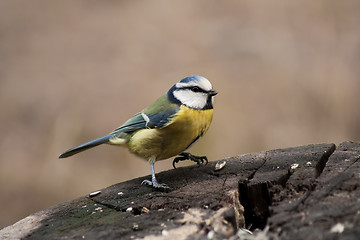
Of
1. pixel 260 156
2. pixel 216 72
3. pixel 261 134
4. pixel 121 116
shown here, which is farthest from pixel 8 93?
pixel 260 156

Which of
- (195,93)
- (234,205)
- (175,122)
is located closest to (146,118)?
(175,122)

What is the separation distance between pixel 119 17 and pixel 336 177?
4.43 meters

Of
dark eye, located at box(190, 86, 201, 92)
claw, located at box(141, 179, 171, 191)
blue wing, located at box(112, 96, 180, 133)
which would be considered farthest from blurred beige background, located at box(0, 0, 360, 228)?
claw, located at box(141, 179, 171, 191)

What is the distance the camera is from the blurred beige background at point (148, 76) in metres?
5.27

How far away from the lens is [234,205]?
223 centimetres

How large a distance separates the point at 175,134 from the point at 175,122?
0.07 metres

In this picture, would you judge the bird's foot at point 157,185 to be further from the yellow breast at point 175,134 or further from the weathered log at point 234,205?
the yellow breast at point 175,134

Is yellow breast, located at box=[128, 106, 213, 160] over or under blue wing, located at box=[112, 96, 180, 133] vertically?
under

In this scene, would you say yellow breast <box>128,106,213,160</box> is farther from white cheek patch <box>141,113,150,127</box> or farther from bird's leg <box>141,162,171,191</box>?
bird's leg <box>141,162,171,191</box>

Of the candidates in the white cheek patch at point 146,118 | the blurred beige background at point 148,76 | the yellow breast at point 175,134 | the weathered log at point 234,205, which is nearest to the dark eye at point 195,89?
the yellow breast at point 175,134

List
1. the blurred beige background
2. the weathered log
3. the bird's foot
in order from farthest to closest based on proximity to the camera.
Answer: the blurred beige background
the bird's foot
the weathered log

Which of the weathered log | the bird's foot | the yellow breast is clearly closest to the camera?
the weathered log

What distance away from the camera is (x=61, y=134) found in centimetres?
530

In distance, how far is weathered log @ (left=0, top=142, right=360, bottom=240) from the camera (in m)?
1.86
